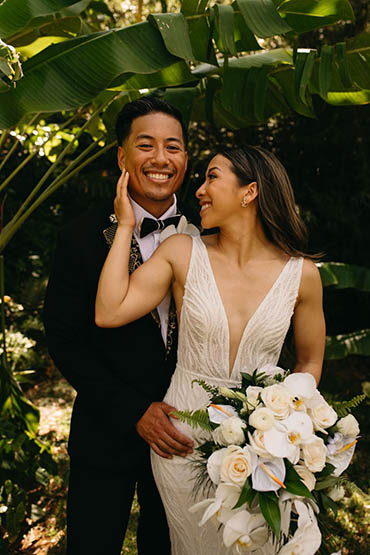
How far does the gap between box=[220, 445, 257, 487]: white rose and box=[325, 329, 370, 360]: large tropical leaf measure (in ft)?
11.4

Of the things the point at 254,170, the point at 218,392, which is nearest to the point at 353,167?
the point at 254,170

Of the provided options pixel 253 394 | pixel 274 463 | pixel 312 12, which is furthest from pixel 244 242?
pixel 312 12

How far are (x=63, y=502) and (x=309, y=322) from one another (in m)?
2.72

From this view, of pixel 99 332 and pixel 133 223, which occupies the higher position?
pixel 133 223

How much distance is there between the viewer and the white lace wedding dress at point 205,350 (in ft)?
6.69

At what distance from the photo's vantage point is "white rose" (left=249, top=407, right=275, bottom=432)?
1.58 metres

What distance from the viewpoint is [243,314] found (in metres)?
2.06

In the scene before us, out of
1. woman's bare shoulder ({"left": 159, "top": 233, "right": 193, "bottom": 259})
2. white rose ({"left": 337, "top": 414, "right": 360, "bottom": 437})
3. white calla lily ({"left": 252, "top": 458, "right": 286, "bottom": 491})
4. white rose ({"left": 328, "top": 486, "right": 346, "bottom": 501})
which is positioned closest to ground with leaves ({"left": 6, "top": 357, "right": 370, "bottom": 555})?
white rose ({"left": 328, "top": 486, "right": 346, "bottom": 501})

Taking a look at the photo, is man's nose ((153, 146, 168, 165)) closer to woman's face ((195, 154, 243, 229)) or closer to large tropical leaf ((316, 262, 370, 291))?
woman's face ((195, 154, 243, 229))

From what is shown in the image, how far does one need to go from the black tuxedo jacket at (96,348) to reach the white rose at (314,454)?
33.5 inches

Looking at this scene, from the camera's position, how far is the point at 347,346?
496 cm

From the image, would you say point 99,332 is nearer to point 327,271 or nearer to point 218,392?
point 218,392

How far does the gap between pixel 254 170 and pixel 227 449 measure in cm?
112

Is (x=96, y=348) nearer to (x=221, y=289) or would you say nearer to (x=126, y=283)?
(x=126, y=283)
